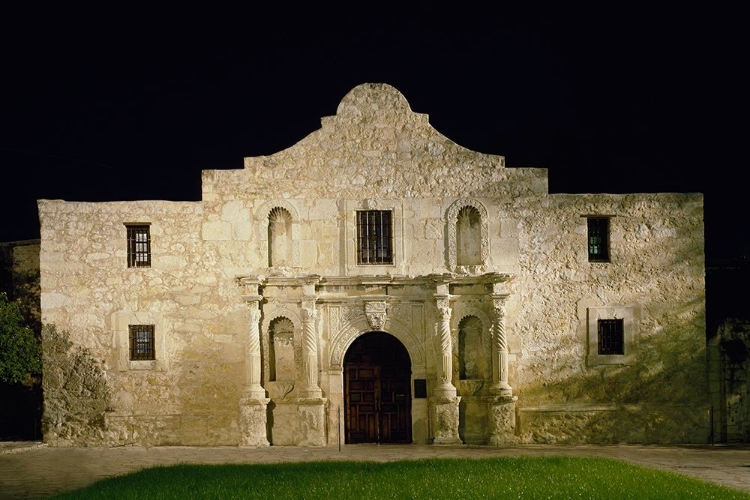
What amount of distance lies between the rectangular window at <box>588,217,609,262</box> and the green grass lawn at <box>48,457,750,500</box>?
6.35 metres

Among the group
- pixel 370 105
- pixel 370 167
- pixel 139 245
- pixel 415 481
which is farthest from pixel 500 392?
pixel 139 245

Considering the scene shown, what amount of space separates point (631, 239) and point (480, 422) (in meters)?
5.98

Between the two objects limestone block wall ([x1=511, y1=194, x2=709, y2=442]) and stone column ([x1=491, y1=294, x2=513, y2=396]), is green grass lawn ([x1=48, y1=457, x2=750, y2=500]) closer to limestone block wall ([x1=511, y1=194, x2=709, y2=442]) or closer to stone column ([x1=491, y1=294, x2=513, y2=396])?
stone column ([x1=491, y1=294, x2=513, y2=396])

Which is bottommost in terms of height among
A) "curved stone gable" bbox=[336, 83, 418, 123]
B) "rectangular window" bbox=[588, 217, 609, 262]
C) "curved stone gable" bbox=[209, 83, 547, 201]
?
"rectangular window" bbox=[588, 217, 609, 262]

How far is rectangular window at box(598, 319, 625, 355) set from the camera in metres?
20.6

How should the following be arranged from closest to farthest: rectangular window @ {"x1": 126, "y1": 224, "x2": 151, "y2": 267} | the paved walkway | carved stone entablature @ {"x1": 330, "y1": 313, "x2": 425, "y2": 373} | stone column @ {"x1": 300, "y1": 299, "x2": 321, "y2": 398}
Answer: the paved walkway < stone column @ {"x1": 300, "y1": 299, "x2": 321, "y2": 398} < carved stone entablature @ {"x1": 330, "y1": 313, "x2": 425, "y2": 373} < rectangular window @ {"x1": 126, "y1": 224, "x2": 151, "y2": 267}

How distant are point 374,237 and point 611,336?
21.3 ft

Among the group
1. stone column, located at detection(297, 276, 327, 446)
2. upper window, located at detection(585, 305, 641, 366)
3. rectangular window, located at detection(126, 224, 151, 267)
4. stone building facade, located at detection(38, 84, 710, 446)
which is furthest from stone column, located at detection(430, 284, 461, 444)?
rectangular window, located at detection(126, 224, 151, 267)

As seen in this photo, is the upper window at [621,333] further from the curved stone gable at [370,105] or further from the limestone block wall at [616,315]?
the curved stone gable at [370,105]

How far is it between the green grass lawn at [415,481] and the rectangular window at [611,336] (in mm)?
5066

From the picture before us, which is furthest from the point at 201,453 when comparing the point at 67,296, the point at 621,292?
the point at 621,292

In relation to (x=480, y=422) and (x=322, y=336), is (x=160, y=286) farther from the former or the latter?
(x=480, y=422)

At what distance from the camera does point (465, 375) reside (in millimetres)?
20438

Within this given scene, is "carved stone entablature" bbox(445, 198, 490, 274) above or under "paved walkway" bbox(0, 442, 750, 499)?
above
